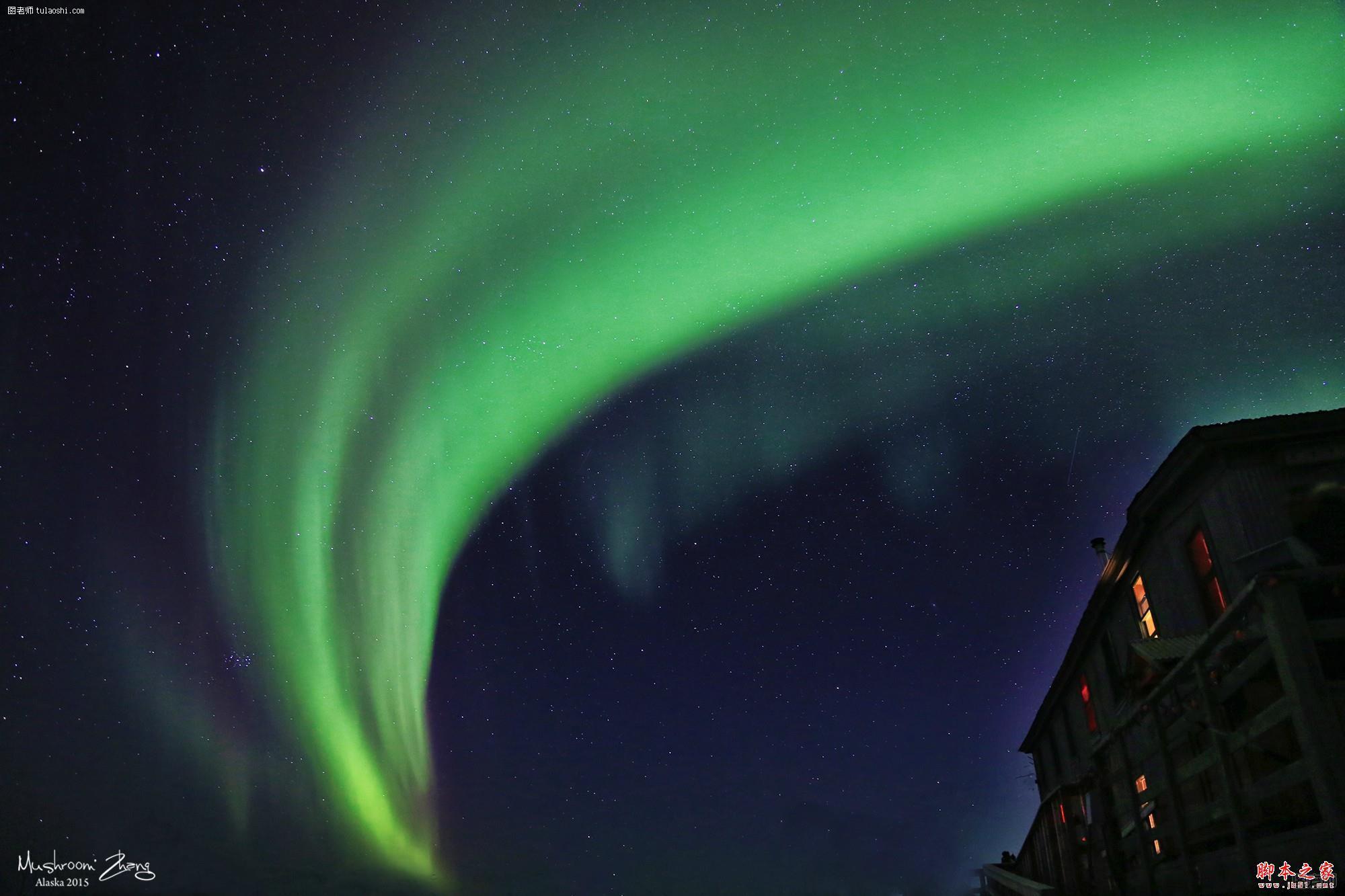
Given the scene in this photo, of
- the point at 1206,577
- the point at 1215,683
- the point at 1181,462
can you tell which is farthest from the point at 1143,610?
the point at 1215,683

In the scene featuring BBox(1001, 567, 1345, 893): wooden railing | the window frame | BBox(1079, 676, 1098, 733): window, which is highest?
the window frame

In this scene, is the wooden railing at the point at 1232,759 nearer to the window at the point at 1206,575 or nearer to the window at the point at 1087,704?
the window at the point at 1206,575

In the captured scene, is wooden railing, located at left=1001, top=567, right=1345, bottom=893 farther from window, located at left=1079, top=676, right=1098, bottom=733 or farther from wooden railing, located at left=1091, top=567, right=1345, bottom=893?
window, located at left=1079, top=676, right=1098, bottom=733

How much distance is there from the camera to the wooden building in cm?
483

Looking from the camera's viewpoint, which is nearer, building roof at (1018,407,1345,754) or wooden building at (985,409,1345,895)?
wooden building at (985,409,1345,895)

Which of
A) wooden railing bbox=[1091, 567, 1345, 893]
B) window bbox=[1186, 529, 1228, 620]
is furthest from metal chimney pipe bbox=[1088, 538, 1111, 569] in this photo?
wooden railing bbox=[1091, 567, 1345, 893]

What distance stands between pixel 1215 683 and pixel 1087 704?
58.8 ft

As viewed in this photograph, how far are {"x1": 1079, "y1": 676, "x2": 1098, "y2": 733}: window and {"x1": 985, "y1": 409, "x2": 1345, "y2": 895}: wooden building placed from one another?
82 millimetres

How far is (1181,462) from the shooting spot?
14.0m

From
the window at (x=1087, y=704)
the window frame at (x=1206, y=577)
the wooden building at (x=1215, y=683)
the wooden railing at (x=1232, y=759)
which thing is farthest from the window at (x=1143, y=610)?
the wooden railing at (x=1232, y=759)

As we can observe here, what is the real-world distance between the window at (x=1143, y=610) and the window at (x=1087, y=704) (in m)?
5.04

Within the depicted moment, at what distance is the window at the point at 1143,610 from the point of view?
647 inches

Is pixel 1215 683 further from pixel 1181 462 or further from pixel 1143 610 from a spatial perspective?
pixel 1143 610

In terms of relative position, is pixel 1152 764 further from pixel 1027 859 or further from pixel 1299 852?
pixel 1299 852
